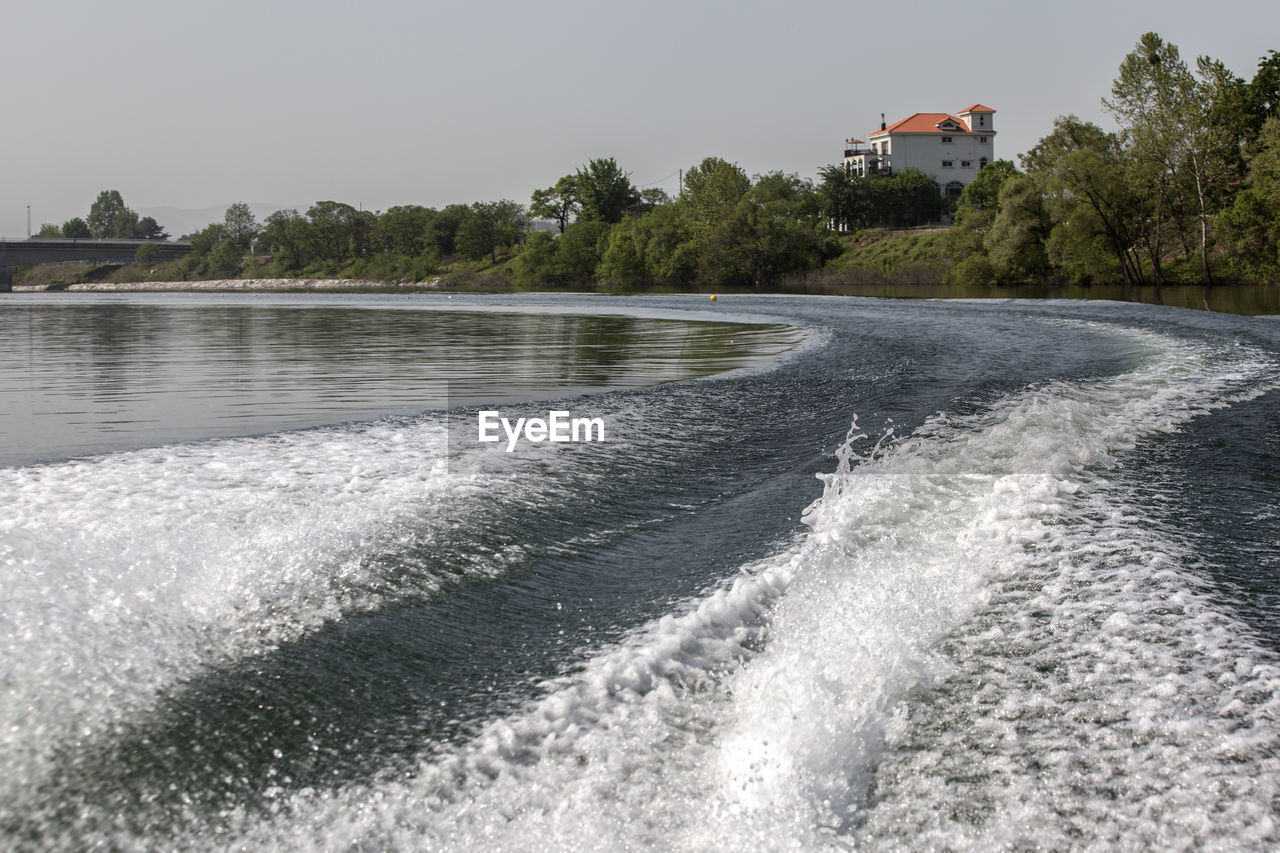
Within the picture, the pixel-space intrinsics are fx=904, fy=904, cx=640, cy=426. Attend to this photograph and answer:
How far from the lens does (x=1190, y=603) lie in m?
4.06

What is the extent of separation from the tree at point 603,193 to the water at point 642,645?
313 ft

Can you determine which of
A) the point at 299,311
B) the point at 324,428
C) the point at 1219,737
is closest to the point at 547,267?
the point at 299,311

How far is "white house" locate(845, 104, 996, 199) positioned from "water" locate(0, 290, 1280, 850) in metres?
104

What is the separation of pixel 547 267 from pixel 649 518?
82.4 meters

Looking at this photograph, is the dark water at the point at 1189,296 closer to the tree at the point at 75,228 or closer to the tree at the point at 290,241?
the tree at the point at 290,241

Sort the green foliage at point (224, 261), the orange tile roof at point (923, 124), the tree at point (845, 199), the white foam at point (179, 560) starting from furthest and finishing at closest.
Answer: the green foliage at point (224, 261)
the orange tile roof at point (923, 124)
the tree at point (845, 199)
the white foam at point (179, 560)

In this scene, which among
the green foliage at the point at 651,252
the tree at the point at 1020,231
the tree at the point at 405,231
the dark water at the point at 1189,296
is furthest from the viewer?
the tree at the point at 405,231

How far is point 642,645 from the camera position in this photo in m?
3.71

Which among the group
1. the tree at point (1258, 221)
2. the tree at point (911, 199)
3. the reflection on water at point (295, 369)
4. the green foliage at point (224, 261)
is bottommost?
the reflection on water at point (295, 369)

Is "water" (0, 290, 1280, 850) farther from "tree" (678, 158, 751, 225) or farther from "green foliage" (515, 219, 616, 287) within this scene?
"green foliage" (515, 219, 616, 287)

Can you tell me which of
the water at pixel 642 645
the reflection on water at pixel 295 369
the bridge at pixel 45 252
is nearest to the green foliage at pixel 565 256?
the bridge at pixel 45 252

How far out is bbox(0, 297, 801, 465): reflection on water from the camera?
902 cm

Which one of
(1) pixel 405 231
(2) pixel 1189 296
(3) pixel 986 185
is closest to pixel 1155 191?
(2) pixel 1189 296

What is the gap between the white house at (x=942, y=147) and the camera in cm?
10338
